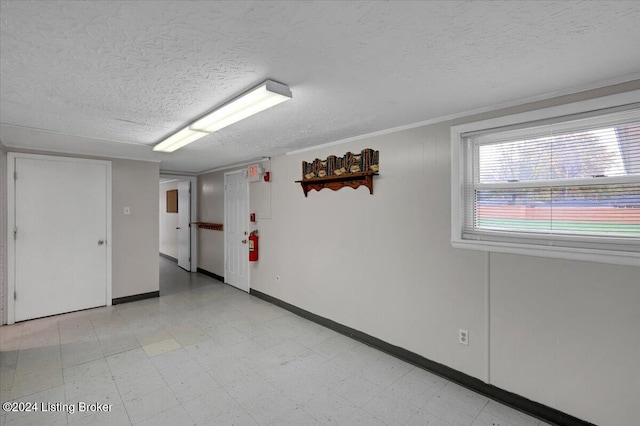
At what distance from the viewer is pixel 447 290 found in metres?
2.51

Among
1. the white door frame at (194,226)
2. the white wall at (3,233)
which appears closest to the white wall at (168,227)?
the white door frame at (194,226)

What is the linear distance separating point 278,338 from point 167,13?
3051 mm

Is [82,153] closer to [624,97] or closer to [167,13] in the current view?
[167,13]

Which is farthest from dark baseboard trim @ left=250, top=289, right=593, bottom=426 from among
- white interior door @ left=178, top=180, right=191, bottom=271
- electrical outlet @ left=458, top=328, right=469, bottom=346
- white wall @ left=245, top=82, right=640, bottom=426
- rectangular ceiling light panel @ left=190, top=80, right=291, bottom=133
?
white interior door @ left=178, top=180, right=191, bottom=271

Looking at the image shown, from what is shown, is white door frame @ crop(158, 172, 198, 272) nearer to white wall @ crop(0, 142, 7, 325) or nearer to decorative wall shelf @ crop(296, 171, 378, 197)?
white wall @ crop(0, 142, 7, 325)

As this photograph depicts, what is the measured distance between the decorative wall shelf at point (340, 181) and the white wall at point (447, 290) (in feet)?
0.25

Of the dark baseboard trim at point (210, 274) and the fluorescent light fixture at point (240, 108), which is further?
the dark baseboard trim at point (210, 274)

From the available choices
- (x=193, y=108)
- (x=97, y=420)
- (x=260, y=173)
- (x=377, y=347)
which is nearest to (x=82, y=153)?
(x=260, y=173)

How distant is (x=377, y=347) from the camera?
304 cm

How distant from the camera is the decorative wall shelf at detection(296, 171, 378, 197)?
305 cm

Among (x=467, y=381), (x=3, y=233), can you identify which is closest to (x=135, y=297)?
(x=3, y=233)

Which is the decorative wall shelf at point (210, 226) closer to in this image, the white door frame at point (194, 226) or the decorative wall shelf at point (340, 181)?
the white door frame at point (194, 226)

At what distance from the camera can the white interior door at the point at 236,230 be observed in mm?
5039

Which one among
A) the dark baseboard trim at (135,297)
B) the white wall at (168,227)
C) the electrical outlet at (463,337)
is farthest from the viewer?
the white wall at (168,227)
